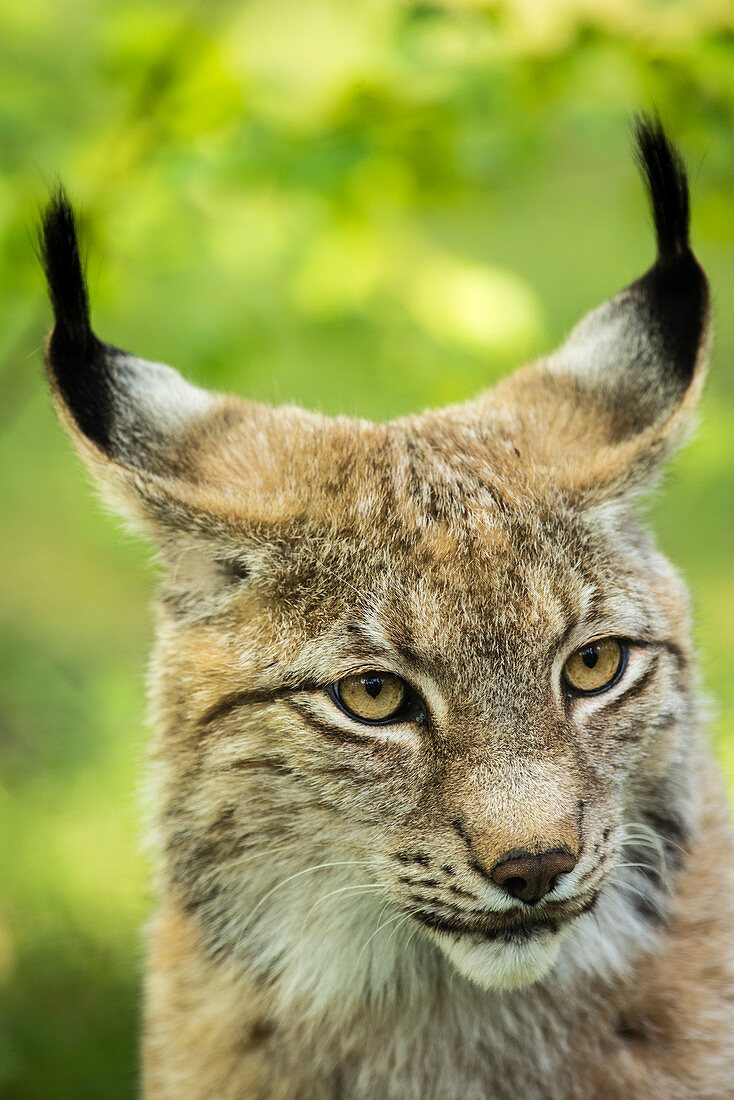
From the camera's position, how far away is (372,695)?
283cm

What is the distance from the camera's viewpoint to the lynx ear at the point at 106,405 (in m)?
2.91

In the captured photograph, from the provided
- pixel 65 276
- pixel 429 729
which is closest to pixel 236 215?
pixel 65 276

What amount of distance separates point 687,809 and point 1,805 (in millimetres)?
3346

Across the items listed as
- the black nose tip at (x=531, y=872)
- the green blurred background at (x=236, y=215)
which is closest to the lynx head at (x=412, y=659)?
the black nose tip at (x=531, y=872)

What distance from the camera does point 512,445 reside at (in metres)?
3.18

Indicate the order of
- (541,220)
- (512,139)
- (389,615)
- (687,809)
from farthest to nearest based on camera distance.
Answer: (541,220) < (512,139) < (687,809) < (389,615)

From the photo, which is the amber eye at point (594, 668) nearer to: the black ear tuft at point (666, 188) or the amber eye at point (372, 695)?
the amber eye at point (372, 695)

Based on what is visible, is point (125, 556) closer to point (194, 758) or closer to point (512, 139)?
point (512, 139)

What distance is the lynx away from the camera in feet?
8.95

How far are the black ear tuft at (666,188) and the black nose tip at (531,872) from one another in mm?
1589

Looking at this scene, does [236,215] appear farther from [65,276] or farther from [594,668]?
[594,668]

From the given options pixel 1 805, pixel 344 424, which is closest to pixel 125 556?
pixel 1 805

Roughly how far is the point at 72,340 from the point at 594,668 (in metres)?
1.44

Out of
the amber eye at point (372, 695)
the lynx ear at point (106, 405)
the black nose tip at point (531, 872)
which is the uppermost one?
the lynx ear at point (106, 405)
